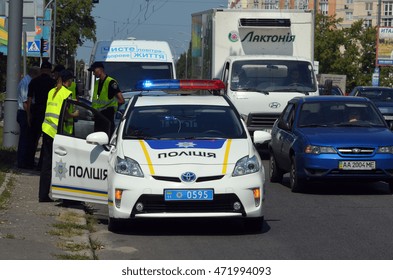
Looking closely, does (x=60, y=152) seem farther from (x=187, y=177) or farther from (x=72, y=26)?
(x=72, y=26)

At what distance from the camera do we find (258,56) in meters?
24.0

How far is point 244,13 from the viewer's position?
82.4 feet

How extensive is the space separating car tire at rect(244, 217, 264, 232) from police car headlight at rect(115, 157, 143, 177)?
52.5 inches

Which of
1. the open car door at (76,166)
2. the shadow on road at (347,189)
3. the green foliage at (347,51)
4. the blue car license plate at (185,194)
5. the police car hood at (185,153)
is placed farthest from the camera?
the green foliage at (347,51)

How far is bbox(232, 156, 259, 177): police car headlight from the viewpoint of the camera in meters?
11.5

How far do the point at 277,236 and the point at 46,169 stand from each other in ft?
13.0

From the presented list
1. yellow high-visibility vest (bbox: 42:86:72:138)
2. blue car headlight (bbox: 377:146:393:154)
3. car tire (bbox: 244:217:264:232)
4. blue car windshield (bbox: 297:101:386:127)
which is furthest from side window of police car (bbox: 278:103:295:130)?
car tire (bbox: 244:217:264:232)

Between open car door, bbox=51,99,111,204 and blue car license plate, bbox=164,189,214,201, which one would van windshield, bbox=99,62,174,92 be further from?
blue car license plate, bbox=164,189,214,201

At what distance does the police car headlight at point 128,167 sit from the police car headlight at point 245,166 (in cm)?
103

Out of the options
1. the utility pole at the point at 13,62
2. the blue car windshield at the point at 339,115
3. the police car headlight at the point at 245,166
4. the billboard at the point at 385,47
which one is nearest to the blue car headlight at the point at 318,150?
the blue car windshield at the point at 339,115

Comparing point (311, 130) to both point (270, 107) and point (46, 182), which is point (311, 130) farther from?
point (270, 107)

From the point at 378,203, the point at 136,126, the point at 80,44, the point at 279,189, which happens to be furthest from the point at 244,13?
the point at 80,44

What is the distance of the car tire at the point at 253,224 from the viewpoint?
11711 millimetres

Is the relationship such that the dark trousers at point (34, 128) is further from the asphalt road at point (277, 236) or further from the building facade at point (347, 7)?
the building facade at point (347, 7)
